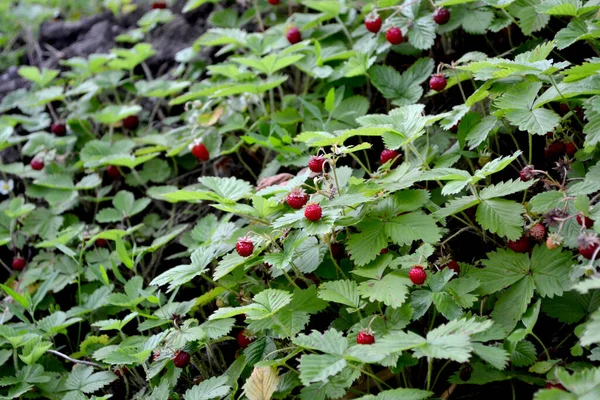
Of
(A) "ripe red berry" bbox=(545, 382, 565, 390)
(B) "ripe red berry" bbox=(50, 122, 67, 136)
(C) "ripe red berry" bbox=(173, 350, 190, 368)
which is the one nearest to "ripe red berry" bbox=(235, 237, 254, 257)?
(C) "ripe red berry" bbox=(173, 350, 190, 368)

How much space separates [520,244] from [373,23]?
1.31 metres

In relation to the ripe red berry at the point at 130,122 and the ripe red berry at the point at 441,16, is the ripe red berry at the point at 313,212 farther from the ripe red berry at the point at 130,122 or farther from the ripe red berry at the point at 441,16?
A: the ripe red berry at the point at 130,122

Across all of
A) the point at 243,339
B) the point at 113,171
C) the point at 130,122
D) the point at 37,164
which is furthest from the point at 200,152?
the point at 243,339

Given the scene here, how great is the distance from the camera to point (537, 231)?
1737mm

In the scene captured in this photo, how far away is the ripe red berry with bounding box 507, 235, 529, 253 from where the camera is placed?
5.84 ft

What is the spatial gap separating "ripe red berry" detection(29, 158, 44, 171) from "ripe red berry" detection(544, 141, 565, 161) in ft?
7.75

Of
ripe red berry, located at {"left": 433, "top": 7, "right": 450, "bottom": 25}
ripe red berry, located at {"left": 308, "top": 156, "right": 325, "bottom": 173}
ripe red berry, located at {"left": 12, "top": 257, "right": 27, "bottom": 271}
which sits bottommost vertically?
ripe red berry, located at {"left": 12, "top": 257, "right": 27, "bottom": 271}

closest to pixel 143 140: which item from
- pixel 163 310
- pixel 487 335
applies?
pixel 163 310

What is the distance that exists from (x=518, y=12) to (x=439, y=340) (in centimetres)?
150

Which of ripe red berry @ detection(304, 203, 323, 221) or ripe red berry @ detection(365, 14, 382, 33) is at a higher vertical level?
ripe red berry @ detection(365, 14, 382, 33)

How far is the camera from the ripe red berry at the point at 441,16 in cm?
256

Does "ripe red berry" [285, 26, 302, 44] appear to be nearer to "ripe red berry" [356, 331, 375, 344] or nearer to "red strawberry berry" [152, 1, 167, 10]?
"red strawberry berry" [152, 1, 167, 10]

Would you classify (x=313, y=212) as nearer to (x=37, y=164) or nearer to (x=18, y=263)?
(x=18, y=263)

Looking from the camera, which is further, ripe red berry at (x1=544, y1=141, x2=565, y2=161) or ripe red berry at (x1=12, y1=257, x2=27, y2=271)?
ripe red berry at (x1=12, y1=257, x2=27, y2=271)
